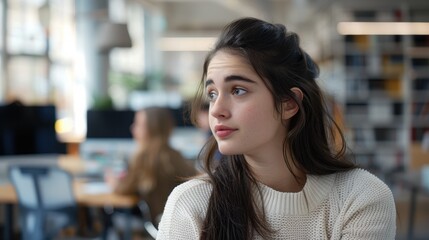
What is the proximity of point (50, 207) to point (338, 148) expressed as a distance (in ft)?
11.2

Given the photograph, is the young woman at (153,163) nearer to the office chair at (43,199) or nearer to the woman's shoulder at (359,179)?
the office chair at (43,199)

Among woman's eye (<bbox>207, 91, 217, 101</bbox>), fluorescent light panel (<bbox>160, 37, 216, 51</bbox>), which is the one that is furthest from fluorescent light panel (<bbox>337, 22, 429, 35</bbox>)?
woman's eye (<bbox>207, 91, 217, 101</bbox>)

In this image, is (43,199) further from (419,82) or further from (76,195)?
(419,82)

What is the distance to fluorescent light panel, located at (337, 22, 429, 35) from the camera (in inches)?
400

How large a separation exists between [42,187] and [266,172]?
3.46 m

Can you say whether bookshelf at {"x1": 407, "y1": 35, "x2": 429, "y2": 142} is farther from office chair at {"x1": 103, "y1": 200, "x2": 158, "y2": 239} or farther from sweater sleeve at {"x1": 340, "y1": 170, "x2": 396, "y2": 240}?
sweater sleeve at {"x1": 340, "y1": 170, "x2": 396, "y2": 240}

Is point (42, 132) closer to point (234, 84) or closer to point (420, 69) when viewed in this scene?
point (234, 84)

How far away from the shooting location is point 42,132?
5758 mm

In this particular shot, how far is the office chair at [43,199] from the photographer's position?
450 centimetres

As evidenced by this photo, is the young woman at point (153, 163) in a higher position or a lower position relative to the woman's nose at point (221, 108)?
lower

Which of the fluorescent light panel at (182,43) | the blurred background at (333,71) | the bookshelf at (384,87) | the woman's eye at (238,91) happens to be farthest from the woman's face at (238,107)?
the fluorescent light panel at (182,43)

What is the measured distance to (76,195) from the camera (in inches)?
183

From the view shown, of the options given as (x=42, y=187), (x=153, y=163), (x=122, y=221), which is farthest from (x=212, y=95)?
(x=122, y=221)

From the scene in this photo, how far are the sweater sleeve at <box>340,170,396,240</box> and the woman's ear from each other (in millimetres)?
190
